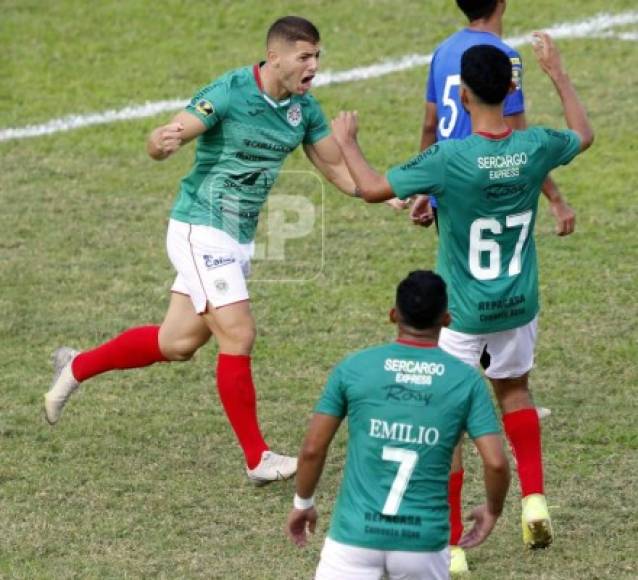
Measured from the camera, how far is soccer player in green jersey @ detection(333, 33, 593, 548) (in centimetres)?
807

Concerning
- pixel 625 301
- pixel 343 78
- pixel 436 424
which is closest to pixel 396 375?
pixel 436 424

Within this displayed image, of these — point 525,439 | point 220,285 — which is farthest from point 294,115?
point 525,439

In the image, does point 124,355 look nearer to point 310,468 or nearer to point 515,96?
point 515,96

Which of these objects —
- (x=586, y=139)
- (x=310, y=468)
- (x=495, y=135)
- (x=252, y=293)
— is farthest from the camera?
(x=252, y=293)

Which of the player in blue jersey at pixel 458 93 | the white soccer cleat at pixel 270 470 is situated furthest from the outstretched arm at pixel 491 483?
the white soccer cleat at pixel 270 470

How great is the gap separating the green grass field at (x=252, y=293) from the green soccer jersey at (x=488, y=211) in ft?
3.90

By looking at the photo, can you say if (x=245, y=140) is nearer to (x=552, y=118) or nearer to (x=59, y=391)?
(x=59, y=391)

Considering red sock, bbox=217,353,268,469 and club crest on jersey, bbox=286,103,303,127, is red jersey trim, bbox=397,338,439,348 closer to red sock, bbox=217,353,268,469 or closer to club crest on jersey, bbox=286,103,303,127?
red sock, bbox=217,353,268,469

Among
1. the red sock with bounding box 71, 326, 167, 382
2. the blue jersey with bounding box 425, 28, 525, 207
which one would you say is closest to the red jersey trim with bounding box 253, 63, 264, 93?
the blue jersey with bounding box 425, 28, 525, 207

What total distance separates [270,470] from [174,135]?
5.82 feet

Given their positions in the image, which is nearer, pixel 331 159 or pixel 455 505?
pixel 455 505

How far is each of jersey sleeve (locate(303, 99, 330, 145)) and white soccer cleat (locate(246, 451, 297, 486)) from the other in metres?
1.68

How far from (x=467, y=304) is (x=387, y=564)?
1944 mm

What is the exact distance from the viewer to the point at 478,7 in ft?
30.6
